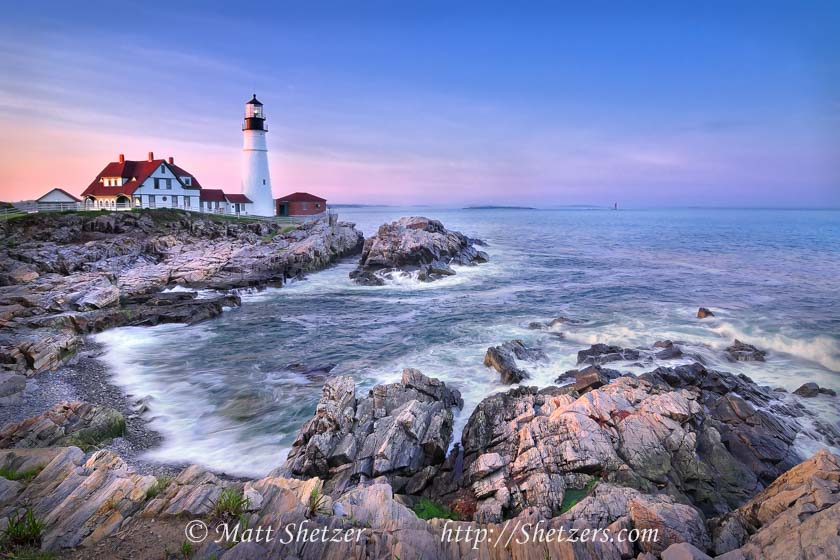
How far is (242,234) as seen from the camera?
48.4 meters

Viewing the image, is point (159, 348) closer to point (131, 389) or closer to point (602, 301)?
point (131, 389)

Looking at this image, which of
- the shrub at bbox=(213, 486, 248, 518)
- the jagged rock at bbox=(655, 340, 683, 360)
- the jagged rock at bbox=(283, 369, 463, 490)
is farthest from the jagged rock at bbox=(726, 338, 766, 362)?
the shrub at bbox=(213, 486, 248, 518)

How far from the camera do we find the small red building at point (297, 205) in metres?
69.4

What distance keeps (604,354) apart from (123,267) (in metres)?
34.8

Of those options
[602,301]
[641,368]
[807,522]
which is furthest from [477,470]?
[602,301]

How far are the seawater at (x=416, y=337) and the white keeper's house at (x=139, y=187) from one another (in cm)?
2877

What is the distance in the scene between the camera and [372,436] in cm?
1106

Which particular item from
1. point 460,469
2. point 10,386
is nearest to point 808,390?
point 460,469

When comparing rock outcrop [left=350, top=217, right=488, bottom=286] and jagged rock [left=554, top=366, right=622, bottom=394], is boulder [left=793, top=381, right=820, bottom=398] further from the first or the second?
rock outcrop [left=350, top=217, right=488, bottom=286]

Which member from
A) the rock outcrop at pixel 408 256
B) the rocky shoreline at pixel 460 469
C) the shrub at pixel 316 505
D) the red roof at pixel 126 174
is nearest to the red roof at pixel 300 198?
the red roof at pixel 126 174

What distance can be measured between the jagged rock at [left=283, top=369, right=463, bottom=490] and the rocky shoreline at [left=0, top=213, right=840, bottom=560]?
48mm

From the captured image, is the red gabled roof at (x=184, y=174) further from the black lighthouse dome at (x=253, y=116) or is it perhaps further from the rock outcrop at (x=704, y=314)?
the rock outcrop at (x=704, y=314)

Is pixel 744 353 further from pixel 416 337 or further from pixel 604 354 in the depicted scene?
pixel 416 337

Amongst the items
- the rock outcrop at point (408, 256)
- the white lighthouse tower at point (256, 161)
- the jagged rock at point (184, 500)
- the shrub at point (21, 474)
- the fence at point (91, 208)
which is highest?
the white lighthouse tower at point (256, 161)
